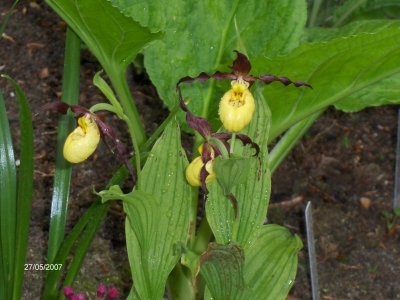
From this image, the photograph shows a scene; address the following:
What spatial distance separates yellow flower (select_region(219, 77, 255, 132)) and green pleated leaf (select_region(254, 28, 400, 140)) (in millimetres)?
148

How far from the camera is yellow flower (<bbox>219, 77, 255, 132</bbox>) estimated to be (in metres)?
0.76

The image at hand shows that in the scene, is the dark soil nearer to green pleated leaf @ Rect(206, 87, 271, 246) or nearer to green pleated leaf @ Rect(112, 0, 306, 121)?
green pleated leaf @ Rect(112, 0, 306, 121)

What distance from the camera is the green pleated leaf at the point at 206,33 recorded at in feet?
3.56

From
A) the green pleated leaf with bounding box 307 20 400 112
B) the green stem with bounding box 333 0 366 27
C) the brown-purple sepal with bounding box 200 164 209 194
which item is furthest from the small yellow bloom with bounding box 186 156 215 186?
the green stem with bounding box 333 0 366 27

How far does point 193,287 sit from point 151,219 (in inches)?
8.4

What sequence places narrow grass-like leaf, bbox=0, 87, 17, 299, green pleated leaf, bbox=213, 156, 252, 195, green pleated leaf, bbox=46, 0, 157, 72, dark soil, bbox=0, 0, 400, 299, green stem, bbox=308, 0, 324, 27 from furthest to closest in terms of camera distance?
green stem, bbox=308, 0, 324, 27 < dark soil, bbox=0, 0, 400, 299 < narrow grass-like leaf, bbox=0, 87, 17, 299 < green pleated leaf, bbox=46, 0, 157, 72 < green pleated leaf, bbox=213, 156, 252, 195

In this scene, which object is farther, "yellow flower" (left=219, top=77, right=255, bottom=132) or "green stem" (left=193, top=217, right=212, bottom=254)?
"green stem" (left=193, top=217, right=212, bottom=254)

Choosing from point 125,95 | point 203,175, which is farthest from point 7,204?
point 203,175

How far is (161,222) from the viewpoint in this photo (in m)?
0.87

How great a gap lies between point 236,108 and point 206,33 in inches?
15.2

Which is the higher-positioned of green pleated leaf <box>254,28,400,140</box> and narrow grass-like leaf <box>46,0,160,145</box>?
narrow grass-like leaf <box>46,0,160,145</box>

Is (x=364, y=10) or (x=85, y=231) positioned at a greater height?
(x=364, y=10)

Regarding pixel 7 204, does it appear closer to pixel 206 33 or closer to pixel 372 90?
pixel 206 33

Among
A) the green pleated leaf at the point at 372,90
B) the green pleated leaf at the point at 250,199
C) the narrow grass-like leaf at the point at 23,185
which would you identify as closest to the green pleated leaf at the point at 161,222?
the green pleated leaf at the point at 250,199
